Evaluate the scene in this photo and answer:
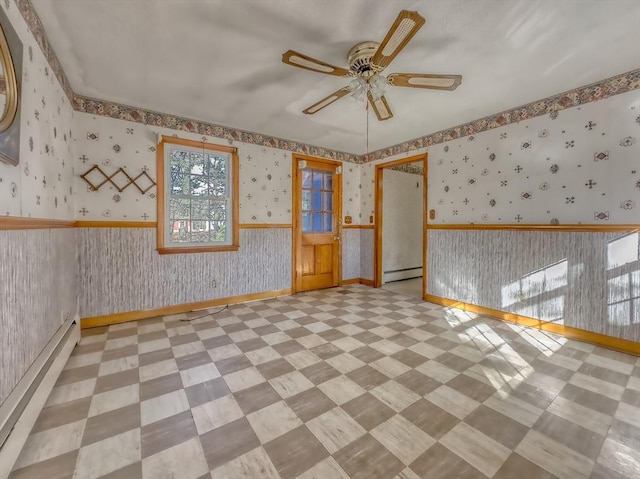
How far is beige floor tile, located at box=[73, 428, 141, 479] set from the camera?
1.21 m

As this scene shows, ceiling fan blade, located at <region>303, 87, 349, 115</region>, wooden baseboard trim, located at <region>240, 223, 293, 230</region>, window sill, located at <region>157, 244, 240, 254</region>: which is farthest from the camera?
wooden baseboard trim, located at <region>240, 223, 293, 230</region>

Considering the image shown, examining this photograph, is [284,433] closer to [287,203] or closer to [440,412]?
[440,412]

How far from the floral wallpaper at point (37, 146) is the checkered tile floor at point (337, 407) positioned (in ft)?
4.00

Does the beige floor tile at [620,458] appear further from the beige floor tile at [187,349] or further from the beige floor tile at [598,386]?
the beige floor tile at [187,349]

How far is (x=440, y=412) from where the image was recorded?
63.1 inches

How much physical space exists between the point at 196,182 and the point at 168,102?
96cm

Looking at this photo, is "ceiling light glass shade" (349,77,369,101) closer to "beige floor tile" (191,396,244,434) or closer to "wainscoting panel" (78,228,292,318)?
"beige floor tile" (191,396,244,434)

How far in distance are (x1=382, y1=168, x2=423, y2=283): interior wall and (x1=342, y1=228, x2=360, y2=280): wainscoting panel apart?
495 millimetres

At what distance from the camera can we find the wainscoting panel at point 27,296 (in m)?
1.27

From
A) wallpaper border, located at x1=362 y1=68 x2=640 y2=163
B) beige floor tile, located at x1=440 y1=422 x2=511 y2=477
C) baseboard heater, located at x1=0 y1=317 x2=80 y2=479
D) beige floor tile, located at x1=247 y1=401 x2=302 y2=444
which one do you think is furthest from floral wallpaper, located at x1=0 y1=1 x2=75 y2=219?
wallpaper border, located at x1=362 y1=68 x2=640 y2=163

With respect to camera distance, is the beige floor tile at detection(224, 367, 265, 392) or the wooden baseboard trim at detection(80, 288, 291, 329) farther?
the wooden baseboard trim at detection(80, 288, 291, 329)

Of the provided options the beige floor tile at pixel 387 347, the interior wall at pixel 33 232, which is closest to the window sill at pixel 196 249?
the interior wall at pixel 33 232

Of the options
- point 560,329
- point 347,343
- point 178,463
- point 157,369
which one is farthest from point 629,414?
point 157,369

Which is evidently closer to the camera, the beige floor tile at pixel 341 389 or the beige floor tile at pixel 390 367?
the beige floor tile at pixel 341 389
